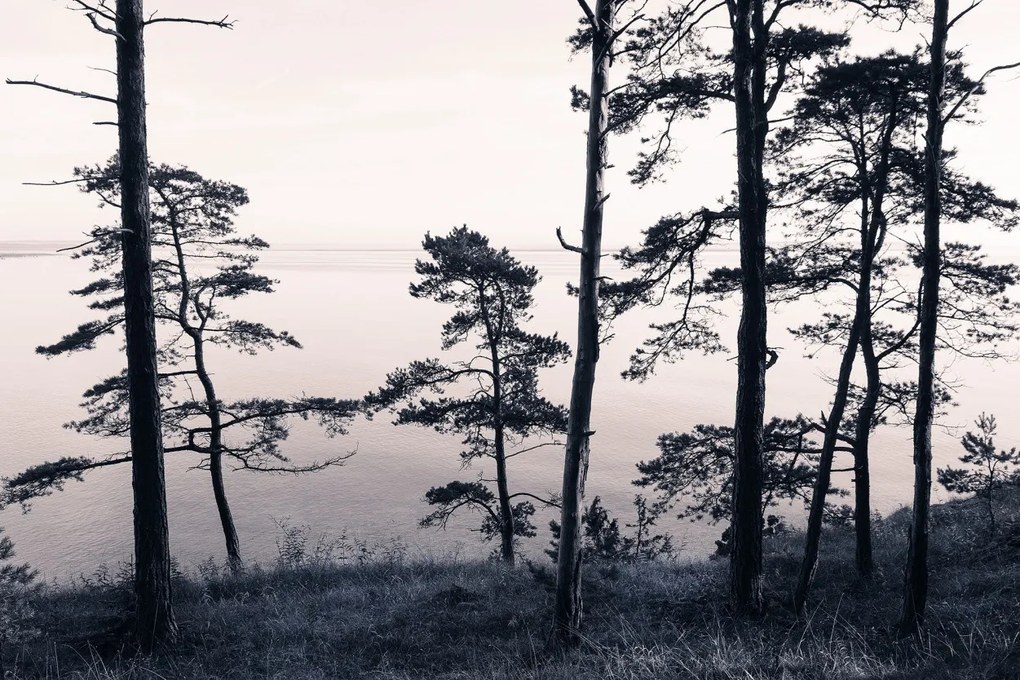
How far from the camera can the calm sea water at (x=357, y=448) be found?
953 inches

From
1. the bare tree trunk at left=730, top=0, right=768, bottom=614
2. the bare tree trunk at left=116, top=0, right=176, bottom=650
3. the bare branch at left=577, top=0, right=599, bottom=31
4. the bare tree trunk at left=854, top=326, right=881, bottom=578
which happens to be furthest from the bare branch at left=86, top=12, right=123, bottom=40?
the bare tree trunk at left=854, top=326, right=881, bottom=578

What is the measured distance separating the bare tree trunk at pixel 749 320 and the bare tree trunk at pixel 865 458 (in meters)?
4.63

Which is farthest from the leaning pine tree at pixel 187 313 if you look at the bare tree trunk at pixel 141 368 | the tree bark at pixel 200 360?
the bare tree trunk at pixel 141 368

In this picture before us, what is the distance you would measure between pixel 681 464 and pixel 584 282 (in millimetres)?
7009

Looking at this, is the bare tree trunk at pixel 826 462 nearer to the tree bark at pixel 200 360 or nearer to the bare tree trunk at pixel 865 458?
the bare tree trunk at pixel 865 458

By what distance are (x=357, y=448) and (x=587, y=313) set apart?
22.9m

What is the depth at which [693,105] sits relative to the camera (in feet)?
26.9

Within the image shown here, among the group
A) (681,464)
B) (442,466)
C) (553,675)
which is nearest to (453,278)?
(681,464)

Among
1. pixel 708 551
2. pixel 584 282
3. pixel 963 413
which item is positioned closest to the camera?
pixel 584 282

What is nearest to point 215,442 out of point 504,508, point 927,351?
point 504,508

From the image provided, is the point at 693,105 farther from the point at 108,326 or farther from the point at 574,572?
the point at 108,326

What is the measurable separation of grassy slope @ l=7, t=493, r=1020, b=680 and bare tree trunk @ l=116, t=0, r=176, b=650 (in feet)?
1.94

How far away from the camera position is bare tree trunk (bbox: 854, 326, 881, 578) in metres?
11.3

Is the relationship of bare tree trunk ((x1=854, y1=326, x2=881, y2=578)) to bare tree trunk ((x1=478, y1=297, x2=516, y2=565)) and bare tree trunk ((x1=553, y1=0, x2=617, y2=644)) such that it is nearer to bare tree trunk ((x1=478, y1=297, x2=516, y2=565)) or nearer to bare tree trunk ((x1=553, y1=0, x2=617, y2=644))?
bare tree trunk ((x1=553, y1=0, x2=617, y2=644))
